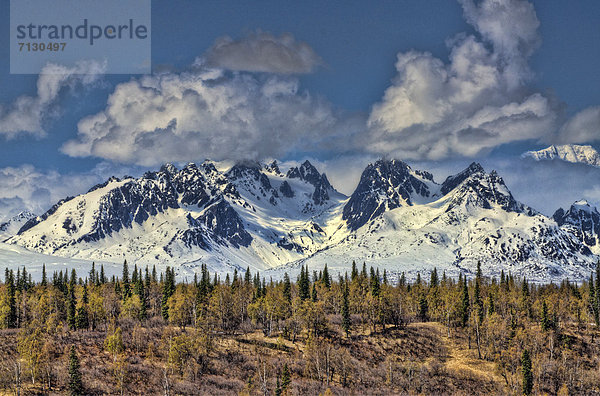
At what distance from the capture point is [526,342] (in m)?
158

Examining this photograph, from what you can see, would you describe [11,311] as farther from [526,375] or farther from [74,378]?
[526,375]

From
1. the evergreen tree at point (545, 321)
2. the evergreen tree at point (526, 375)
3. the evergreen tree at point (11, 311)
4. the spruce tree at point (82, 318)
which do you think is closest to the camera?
the evergreen tree at point (526, 375)

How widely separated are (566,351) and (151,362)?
115 m

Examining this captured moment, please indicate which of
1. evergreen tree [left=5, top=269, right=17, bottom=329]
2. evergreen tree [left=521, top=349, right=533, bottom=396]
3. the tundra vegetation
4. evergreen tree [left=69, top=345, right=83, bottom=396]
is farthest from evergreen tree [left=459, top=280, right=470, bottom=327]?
evergreen tree [left=5, top=269, right=17, bottom=329]

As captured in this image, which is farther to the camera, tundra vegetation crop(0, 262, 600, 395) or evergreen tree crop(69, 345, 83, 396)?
tundra vegetation crop(0, 262, 600, 395)

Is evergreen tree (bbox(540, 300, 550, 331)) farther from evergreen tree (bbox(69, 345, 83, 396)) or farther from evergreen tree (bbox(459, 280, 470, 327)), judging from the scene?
evergreen tree (bbox(69, 345, 83, 396))

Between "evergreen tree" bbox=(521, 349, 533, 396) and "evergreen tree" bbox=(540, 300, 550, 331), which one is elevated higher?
"evergreen tree" bbox=(540, 300, 550, 331)

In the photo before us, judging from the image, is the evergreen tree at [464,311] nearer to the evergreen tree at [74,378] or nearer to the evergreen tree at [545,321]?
the evergreen tree at [545,321]

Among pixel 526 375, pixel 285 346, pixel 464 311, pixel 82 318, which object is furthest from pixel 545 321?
pixel 82 318

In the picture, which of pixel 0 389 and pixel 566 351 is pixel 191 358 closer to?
pixel 0 389

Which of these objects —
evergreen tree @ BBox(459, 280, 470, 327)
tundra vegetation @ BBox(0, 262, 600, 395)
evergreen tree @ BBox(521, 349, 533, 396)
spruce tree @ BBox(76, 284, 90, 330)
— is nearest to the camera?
tundra vegetation @ BBox(0, 262, 600, 395)

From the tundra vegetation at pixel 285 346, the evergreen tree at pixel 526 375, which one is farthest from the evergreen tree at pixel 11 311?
the evergreen tree at pixel 526 375

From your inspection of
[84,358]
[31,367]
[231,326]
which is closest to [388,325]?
[231,326]

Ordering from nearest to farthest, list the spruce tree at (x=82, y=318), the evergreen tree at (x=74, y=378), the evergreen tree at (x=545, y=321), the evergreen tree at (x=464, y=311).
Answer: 1. the evergreen tree at (x=74, y=378)
2. the spruce tree at (x=82, y=318)
3. the evergreen tree at (x=545, y=321)
4. the evergreen tree at (x=464, y=311)
